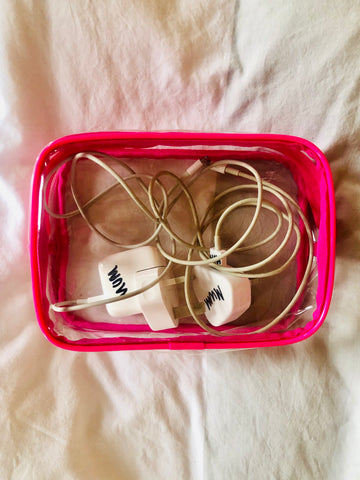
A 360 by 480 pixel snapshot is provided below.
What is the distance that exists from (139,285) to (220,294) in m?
0.11

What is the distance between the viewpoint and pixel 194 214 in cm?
57

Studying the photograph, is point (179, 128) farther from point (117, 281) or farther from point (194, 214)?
point (117, 281)

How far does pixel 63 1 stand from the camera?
1.70 feet

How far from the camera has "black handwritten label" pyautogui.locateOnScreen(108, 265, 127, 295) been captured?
0.55 meters

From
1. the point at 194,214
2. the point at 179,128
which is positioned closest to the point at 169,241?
the point at 194,214

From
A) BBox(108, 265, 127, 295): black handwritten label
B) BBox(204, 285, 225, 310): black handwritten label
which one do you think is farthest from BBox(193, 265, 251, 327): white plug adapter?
BBox(108, 265, 127, 295): black handwritten label

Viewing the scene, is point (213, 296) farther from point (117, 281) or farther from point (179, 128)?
point (179, 128)

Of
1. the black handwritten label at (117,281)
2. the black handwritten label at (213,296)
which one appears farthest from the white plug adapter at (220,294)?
the black handwritten label at (117,281)

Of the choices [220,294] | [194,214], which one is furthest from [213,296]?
[194,214]

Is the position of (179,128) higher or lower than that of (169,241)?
higher

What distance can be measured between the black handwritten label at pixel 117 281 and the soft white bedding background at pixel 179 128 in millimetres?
118

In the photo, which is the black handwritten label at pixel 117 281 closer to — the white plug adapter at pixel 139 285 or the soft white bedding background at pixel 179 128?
the white plug adapter at pixel 139 285

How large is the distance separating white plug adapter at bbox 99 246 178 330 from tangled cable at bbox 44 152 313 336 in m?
0.01

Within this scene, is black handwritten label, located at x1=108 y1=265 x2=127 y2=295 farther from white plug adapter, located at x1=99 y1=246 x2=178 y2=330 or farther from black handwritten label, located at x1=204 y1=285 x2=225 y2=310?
black handwritten label, located at x1=204 y1=285 x2=225 y2=310
